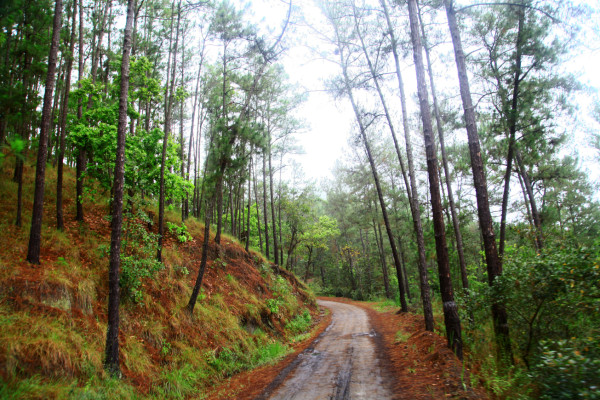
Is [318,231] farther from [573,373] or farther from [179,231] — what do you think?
[573,373]

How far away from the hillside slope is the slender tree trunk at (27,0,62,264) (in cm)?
37

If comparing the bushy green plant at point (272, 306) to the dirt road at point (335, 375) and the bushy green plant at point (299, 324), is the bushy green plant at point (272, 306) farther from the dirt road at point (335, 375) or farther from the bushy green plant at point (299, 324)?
the dirt road at point (335, 375)

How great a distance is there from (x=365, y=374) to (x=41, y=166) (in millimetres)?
8884

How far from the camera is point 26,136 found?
13852 mm

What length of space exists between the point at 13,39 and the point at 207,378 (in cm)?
1340

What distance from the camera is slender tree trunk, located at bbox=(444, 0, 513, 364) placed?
5445 mm

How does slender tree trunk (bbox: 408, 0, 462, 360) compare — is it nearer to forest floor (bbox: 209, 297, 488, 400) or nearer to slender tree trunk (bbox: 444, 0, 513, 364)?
forest floor (bbox: 209, 297, 488, 400)

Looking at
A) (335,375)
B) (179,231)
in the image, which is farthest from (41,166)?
(335,375)

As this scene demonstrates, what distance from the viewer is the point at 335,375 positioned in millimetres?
5965

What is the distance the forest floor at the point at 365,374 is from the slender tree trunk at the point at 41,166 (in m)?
5.22

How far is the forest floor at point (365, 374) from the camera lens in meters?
4.78

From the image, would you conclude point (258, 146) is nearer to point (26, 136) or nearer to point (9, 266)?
point (9, 266)

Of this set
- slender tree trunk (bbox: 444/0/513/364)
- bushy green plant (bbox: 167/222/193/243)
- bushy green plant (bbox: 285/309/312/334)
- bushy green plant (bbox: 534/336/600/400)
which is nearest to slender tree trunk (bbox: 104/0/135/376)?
bushy green plant (bbox: 167/222/193/243)

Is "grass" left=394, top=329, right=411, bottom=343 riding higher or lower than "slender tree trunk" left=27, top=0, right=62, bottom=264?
lower
